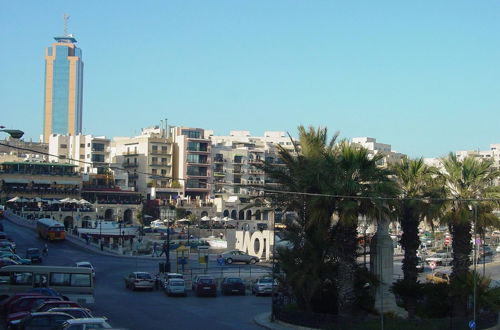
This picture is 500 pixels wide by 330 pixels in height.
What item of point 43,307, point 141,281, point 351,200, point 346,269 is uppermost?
point 351,200

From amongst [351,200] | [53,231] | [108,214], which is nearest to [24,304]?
[351,200]

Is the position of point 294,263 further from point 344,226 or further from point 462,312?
point 462,312

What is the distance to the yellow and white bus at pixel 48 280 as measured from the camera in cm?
3600

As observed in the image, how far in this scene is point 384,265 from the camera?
32.3 metres

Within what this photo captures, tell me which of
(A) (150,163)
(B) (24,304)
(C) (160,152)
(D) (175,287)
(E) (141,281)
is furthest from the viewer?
(C) (160,152)

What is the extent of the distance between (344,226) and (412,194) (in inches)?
214

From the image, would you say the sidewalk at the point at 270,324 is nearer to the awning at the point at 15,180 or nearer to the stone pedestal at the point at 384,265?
the stone pedestal at the point at 384,265

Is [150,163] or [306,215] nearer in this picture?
[306,215]

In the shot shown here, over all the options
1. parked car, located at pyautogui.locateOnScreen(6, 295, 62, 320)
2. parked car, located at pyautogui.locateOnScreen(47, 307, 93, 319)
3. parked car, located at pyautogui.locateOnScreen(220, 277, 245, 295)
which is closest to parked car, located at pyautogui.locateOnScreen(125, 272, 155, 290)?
parked car, located at pyautogui.locateOnScreen(220, 277, 245, 295)

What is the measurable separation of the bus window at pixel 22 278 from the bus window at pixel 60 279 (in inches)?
39.4

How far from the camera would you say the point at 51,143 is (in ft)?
484

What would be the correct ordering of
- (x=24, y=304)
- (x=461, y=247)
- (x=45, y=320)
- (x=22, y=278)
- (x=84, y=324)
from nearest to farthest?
(x=84, y=324) → (x=45, y=320) → (x=24, y=304) → (x=461, y=247) → (x=22, y=278)

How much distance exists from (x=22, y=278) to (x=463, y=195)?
2136cm

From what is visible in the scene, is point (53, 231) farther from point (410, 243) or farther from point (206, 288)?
point (410, 243)
